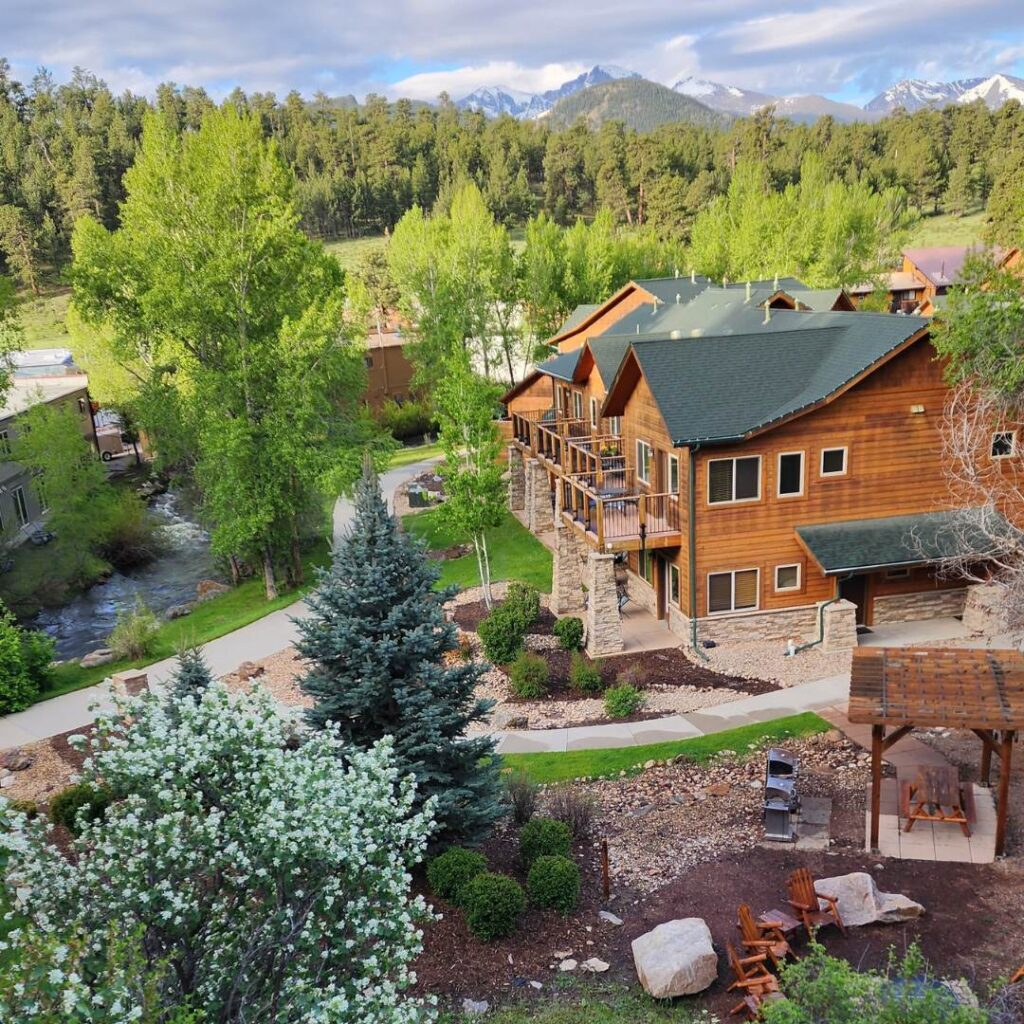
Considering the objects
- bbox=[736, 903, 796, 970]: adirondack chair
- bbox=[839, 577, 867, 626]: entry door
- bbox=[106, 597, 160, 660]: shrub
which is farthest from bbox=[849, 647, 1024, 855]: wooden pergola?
bbox=[106, 597, 160, 660]: shrub

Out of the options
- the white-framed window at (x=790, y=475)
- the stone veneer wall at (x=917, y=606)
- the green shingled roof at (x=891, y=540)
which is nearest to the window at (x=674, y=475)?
the white-framed window at (x=790, y=475)

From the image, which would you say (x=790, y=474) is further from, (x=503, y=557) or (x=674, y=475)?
(x=503, y=557)

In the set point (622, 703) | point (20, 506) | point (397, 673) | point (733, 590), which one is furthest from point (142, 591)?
point (397, 673)

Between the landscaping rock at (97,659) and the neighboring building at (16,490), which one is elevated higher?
the neighboring building at (16,490)

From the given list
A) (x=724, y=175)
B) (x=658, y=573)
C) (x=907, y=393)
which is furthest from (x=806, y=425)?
(x=724, y=175)

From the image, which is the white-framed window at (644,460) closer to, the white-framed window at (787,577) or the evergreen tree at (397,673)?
the white-framed window at (787,577)

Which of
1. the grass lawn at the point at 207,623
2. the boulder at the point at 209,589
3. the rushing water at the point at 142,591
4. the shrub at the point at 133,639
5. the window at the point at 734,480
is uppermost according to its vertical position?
the window at the point at 734,480

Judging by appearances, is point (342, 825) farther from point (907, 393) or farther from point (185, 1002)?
point (907, 393)
